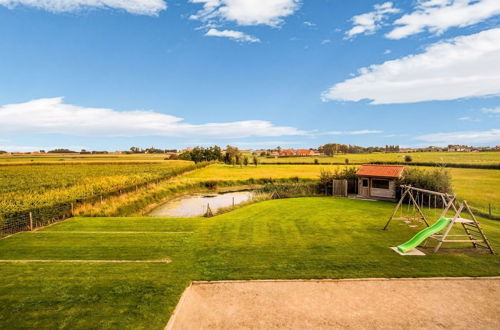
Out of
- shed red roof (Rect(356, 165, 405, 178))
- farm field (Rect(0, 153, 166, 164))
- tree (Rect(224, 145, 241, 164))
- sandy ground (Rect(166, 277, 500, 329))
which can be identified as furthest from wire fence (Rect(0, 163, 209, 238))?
farm field (Rect(0, 153, 166, 164))

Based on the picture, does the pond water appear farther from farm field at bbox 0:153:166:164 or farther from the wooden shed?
farm field at bbox 0:153:166:164

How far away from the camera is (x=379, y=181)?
1172 inches

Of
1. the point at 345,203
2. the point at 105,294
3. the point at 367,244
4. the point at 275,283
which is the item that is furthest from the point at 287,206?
the point at 105,294

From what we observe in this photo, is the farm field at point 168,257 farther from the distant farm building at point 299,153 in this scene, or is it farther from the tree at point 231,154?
the distant farm building at point 299,153

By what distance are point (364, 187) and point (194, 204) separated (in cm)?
1959

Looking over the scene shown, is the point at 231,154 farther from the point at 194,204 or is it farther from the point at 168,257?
the point at 168,257

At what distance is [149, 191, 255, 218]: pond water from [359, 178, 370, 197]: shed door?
13417 millimetres

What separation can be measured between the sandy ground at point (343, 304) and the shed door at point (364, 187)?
66.0ft

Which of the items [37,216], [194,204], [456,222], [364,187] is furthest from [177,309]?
[364,187]

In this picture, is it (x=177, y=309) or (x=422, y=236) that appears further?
(x=422, y=236)

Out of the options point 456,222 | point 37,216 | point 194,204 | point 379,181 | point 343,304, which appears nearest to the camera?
point 343,304

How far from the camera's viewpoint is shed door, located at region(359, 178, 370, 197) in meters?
30.2

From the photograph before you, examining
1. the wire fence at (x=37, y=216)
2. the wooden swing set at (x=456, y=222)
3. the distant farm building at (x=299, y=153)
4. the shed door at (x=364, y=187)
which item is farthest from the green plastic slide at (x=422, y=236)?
the distant farm building at (x=299, y=153)

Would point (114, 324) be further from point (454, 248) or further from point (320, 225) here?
point (454, 248)
